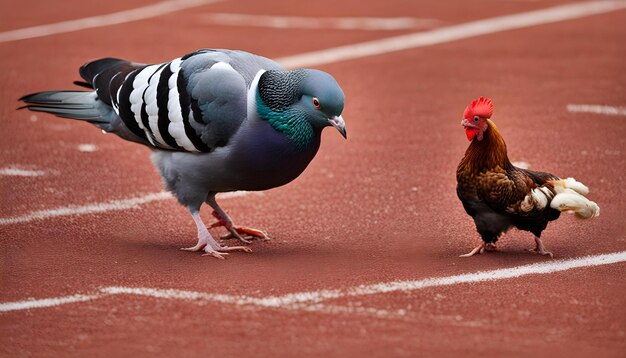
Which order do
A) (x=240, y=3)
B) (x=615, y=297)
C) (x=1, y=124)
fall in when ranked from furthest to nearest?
(x=240, y=3) < (x=1, y=124) < (x=615, y=297)

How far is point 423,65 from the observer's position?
39.1 feet

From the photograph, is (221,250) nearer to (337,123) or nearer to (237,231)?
(237,231)

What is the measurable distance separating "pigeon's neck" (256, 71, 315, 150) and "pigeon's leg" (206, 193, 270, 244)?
34.4 inches

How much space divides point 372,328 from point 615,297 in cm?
130

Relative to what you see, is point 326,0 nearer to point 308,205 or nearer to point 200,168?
point 308,205

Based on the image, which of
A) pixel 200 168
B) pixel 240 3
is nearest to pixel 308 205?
pixel 200 168

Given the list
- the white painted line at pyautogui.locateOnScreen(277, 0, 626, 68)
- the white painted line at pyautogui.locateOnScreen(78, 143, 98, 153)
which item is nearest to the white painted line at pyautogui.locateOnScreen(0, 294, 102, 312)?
the white painted line at pyautogui.locateOnScreen(78, 143, 98, 153)

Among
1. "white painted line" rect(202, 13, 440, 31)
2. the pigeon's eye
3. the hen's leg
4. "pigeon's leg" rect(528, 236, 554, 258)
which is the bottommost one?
the hen's leg

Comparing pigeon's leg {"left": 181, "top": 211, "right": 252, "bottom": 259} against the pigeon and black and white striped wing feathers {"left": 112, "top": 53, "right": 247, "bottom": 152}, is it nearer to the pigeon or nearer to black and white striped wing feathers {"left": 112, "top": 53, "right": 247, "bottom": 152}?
the pigeon

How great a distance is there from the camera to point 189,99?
6.38 meters

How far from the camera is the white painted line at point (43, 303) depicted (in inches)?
221

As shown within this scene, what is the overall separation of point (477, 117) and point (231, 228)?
1.63 m

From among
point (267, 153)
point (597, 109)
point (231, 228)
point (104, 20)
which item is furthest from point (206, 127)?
point (104, 20)

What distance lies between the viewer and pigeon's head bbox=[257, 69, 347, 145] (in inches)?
240
